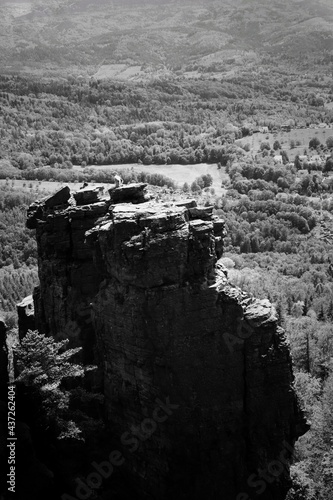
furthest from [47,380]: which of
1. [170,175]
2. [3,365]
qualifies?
[170,175]

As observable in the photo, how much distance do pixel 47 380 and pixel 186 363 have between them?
9.13 m

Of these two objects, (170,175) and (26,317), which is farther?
(170,175)

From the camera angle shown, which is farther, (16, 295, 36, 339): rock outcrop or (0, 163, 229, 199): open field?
(0, 163, 229, 199): open field

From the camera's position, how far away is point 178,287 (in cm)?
3875

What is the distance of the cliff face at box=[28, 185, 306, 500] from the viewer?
127 feet

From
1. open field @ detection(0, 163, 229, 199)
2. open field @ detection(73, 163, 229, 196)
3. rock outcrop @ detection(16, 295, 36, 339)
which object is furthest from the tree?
open field @ detection(73, 163, 229, 196)

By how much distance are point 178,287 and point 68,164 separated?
526 feet

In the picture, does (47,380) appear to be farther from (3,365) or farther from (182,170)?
(182,170)

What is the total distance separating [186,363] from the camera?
39.3m

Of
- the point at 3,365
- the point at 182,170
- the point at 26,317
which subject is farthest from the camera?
the point at 182,170

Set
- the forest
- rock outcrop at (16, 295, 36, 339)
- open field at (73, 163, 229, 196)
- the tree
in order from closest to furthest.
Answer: the tree < rock outcrop at (16, 295, 36, 339) < the forest < open field at (73, 163, 229, 196)

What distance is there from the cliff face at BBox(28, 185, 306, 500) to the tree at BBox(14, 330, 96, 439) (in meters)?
3.11

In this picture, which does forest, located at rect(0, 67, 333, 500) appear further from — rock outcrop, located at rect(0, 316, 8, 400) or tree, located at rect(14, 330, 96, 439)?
rock outcrop, located at rect(0, 316, 8, 400)

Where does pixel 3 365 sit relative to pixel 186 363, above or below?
below
